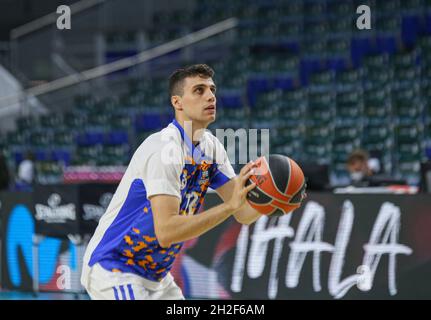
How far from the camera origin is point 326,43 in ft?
55.8

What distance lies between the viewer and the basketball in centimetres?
396

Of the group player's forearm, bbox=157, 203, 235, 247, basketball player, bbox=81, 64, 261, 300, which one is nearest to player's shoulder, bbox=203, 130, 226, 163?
basketball player, bbox=81, 64, 261, 300

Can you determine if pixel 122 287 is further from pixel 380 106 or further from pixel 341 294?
pixel 380 106

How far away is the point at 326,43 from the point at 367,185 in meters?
7.74

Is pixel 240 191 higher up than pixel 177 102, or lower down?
lower down

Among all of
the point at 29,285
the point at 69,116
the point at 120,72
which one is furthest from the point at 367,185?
the point at 120,72

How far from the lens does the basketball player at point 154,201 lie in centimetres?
399

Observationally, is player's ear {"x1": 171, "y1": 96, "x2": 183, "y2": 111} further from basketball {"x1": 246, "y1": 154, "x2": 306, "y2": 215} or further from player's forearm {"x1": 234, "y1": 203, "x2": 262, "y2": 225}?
player's forearm {"x1": 234, "y1": 203, "x2": 262, "y2": 225}

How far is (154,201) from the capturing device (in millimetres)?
3953

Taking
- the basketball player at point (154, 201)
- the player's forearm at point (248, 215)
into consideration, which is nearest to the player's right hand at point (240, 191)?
the basketball player at point (154, 201)

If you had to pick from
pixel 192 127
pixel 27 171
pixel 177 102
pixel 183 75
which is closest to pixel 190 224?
pixel 192 127

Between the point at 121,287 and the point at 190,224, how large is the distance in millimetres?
539

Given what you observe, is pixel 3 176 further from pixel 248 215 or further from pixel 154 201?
pixel 154 201

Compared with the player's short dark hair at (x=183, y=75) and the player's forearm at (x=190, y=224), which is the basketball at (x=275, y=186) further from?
the player's short dark hair at (x=183, y=75)
